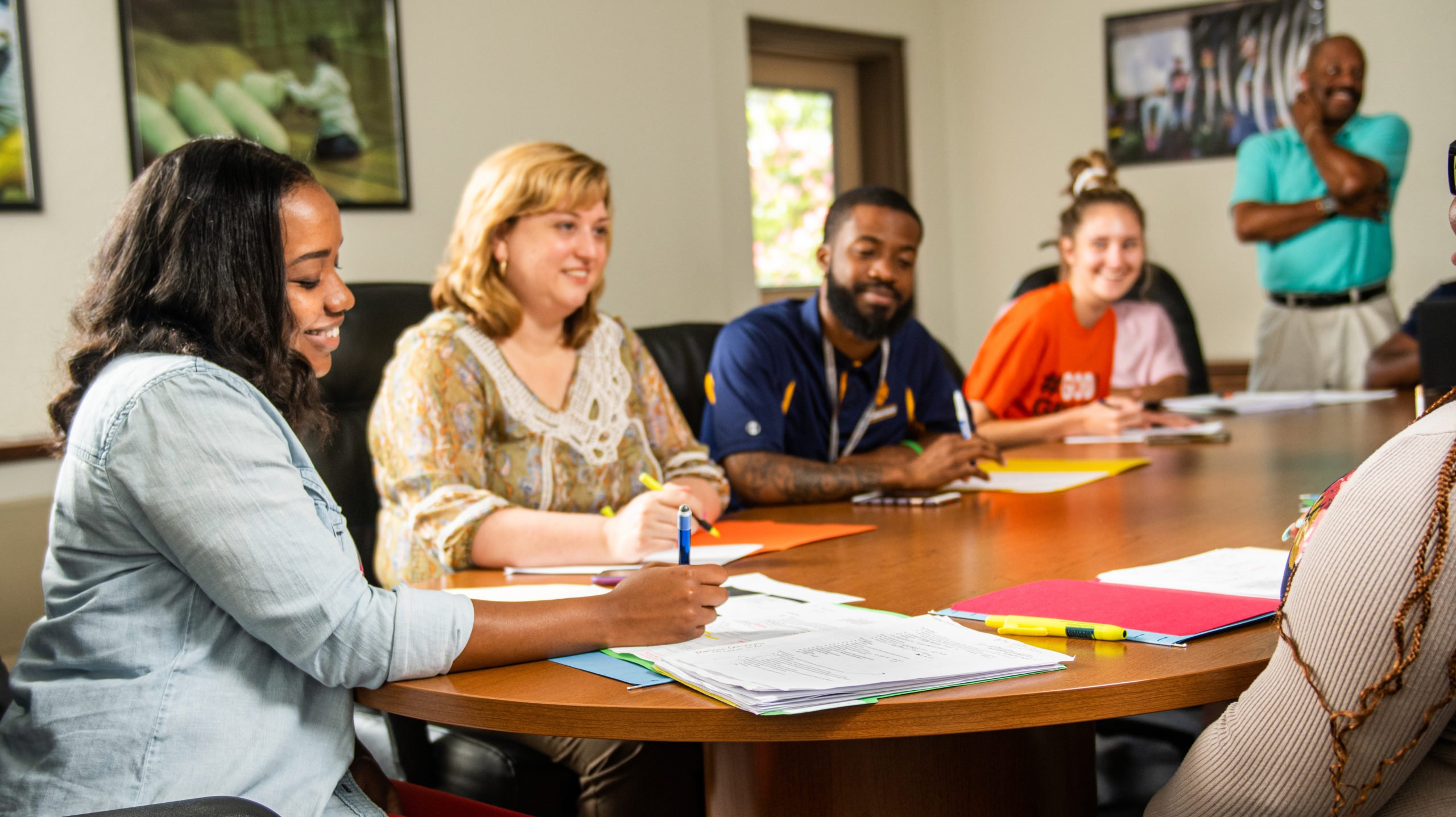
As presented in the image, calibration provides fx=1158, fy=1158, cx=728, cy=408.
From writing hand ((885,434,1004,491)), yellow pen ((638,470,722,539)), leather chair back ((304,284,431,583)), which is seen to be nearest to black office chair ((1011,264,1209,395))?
writing hand ((885,434,1004,491))

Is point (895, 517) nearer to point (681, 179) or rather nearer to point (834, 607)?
point (834, 607)

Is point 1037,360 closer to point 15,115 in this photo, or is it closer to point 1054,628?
point 1054,628

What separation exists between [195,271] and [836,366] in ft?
4.87

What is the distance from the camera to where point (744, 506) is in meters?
2.14

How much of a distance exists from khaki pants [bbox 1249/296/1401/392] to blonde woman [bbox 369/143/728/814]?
2595mm

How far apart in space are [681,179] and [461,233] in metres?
2.45

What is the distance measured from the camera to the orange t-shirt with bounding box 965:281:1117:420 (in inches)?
112

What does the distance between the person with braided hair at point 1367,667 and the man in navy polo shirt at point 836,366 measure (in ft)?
4.01

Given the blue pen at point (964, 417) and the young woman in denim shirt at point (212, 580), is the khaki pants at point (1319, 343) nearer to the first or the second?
the blue pen at point (964, 417)

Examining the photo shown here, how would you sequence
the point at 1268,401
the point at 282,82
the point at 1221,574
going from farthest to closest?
the point at 282,82 → the point at 1268,401 → the point at 1221,574

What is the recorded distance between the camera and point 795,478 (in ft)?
6.64

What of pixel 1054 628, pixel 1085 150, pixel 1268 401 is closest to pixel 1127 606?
pixel 1054 628

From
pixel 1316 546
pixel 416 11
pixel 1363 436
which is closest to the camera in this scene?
pixel 1316 546

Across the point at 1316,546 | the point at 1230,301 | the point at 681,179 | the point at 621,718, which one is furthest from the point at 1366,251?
the point at 621,718
